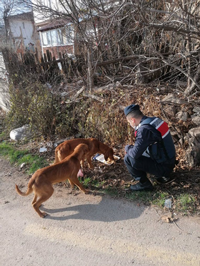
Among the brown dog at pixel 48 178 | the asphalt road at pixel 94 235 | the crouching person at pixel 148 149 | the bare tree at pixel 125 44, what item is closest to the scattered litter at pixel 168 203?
the asphalt road at pixel 94 235

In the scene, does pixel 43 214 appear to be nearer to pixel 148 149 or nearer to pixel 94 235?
pixel 94 235

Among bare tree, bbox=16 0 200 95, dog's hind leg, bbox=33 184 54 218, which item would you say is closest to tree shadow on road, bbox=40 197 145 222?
dog's hind leg, bbox=33 184 54 218

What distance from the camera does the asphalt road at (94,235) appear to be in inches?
109

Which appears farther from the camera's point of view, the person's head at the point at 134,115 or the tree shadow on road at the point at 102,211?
the person's head at the point at 134,115

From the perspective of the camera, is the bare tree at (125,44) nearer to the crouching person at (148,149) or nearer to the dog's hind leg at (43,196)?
the crouching person at (148,149)

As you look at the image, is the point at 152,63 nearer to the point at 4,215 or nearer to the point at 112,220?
the point at 112,220

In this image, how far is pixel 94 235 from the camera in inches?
124

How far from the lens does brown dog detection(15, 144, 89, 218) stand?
11.4 feet

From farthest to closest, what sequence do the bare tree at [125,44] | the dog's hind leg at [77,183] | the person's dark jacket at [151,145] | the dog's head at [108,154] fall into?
the bare tree at [125,44]
the dog's head at [108,154]
the dog's hind leg at [77,183]
the person's dark jacket at [151,145]

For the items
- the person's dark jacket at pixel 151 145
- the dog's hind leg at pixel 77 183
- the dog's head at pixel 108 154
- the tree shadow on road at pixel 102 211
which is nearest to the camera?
the person's dark jacket at pixel 151 145

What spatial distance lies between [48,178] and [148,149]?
5.60 ft

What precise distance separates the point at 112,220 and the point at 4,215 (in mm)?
1922

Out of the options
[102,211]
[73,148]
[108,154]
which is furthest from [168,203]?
[73,148]

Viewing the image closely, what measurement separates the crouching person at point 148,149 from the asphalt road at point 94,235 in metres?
0.59
